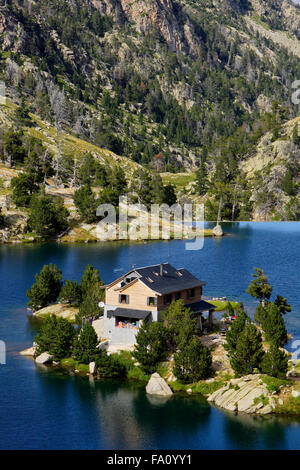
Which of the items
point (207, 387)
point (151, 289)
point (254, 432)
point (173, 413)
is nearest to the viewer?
point (254, 432)

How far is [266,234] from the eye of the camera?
18600 centimetres

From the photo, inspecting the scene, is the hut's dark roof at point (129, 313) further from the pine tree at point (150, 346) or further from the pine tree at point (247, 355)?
the pine tree at point (247, 355)

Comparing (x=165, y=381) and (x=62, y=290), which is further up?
(x=62, y=290)

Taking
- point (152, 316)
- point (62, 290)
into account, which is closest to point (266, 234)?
point (62, 290)

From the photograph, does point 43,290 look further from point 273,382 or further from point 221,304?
point 273,382

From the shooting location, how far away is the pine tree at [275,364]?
6106 centimetres

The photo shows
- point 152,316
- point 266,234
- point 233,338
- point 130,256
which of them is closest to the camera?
point 233,338

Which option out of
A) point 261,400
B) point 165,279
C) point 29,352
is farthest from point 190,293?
point 261,400

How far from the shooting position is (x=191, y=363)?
62.6m

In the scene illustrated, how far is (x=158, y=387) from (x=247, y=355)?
10.6 meters

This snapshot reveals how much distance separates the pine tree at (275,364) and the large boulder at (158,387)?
1087cm

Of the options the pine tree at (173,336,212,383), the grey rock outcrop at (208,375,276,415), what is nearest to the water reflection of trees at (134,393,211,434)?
the grey rock outcrop at (208,375,276,415)
